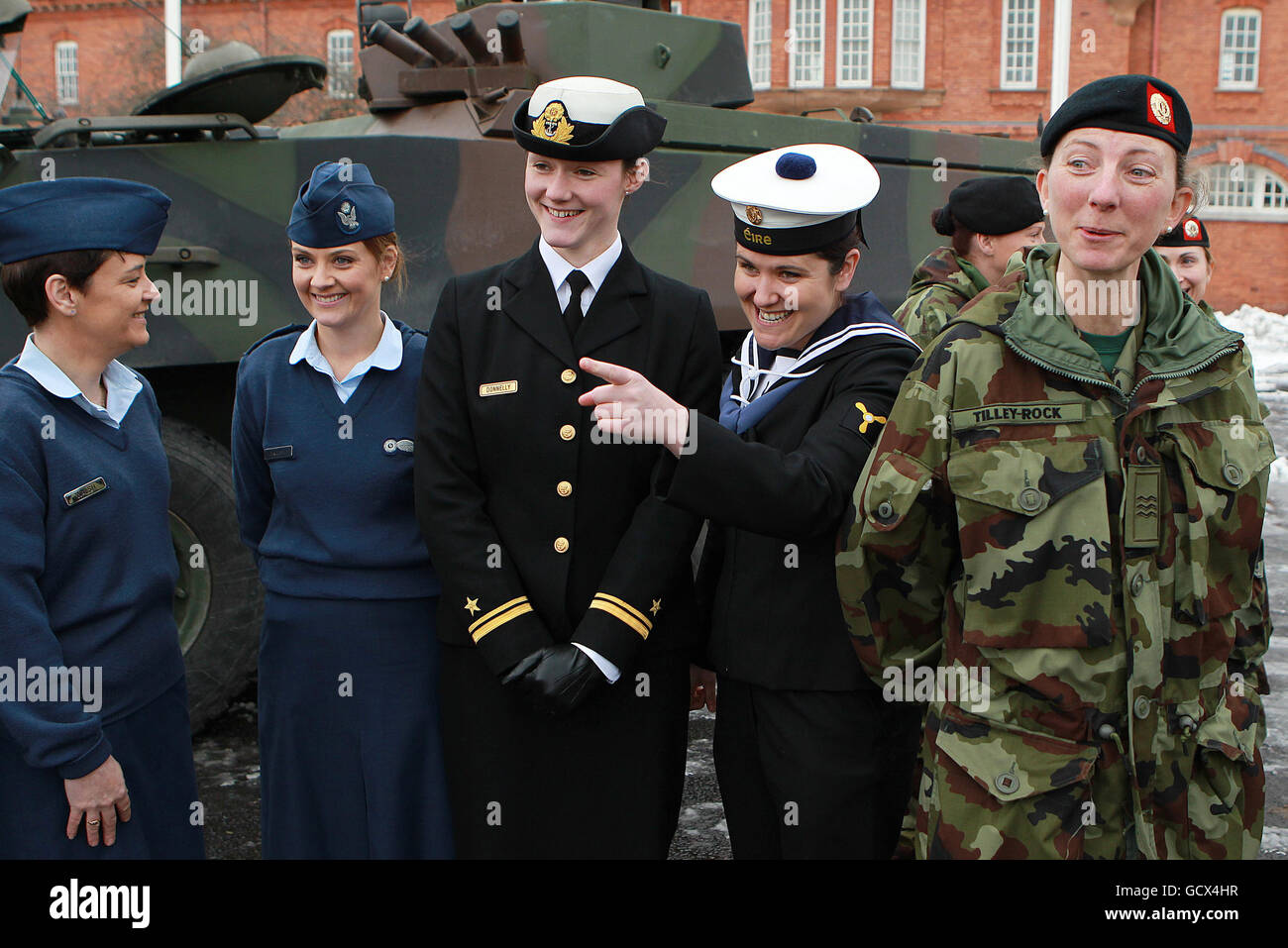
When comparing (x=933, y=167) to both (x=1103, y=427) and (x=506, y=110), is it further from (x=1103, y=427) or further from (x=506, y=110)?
(x=1103, y=427)

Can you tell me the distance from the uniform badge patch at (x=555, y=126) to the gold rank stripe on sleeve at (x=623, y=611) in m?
0.86

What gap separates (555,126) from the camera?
95.7 inches

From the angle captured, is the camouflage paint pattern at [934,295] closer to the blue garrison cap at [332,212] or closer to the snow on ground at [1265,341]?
the blue garrison cap at [332,212]

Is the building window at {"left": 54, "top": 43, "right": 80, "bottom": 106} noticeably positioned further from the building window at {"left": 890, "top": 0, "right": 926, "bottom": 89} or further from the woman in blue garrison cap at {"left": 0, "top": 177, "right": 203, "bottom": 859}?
the woman in blue garrison cap at {"left": 0, "top": 177, "right": 203, "bottom": 859}

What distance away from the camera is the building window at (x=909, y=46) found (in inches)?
957

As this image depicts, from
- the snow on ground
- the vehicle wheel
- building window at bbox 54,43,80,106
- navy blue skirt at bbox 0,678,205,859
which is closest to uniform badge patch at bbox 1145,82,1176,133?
navy blue skirt at bbox 0,678,205,859

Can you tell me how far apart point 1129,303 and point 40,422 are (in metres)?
1.95

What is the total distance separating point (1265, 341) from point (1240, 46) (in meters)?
8.92

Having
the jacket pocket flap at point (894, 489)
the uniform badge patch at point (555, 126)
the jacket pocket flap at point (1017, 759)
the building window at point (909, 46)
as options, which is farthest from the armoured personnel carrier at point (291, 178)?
the building window at point (909, 46)

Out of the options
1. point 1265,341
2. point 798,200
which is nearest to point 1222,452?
point 798,200

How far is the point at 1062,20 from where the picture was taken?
12.2 m

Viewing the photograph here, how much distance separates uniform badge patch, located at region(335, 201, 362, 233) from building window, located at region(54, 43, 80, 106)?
2646 cm

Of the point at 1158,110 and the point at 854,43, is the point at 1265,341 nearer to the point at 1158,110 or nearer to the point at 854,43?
the point at 854,43

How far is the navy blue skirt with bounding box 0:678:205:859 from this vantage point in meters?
2.34
